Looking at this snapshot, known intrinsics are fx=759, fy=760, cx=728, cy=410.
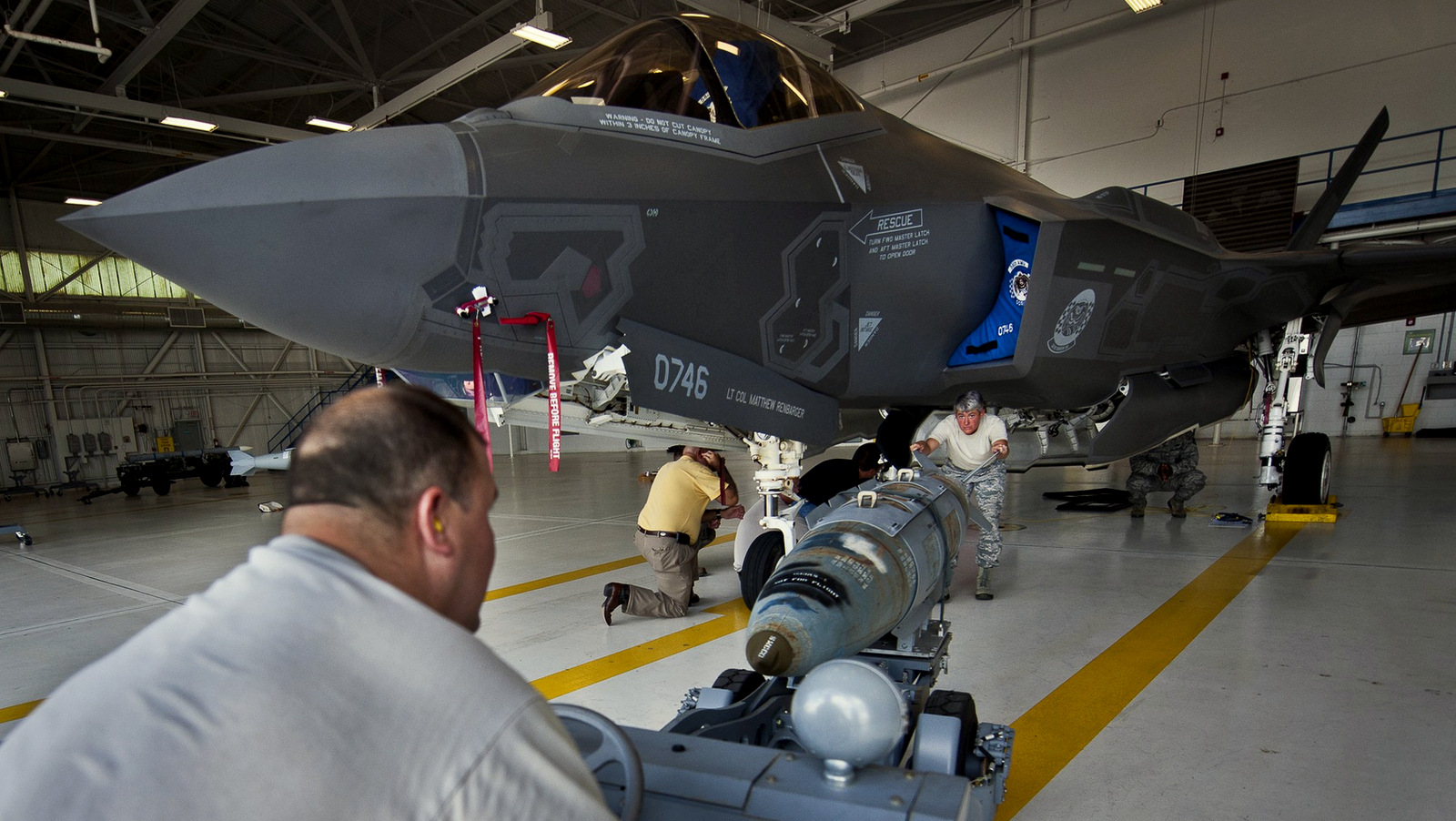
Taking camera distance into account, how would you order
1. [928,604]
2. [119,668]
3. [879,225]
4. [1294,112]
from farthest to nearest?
[1294,112]
[879,225]
[928,604]
[119,668]

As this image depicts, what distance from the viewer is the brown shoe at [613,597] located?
16.8 ft

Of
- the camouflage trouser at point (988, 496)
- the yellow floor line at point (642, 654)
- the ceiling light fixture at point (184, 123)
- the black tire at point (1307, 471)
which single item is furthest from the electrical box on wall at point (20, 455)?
the black tire at point (1307, 471)

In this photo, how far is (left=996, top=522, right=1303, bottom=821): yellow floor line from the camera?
119 inches

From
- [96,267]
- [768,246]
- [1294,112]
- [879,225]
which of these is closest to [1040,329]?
[879,225]

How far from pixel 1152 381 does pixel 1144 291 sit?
3.52 feet

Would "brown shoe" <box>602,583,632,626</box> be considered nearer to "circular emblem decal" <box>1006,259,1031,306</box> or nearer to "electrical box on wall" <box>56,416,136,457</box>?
"circular emblem decal" <box>1006,259,1031,306</box>

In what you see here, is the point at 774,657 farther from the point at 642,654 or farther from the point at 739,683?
the point at 642,654

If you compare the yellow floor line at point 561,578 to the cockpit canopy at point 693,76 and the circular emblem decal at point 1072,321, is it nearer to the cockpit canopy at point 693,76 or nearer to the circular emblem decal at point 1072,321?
the cockpit canopy at point 693,76

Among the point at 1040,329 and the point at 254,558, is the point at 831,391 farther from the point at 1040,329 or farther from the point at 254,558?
the point at 254,558

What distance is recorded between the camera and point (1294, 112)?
15.5 meters

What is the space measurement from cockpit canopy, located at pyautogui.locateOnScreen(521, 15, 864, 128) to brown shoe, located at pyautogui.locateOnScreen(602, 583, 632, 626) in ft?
10.0

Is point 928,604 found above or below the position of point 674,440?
below

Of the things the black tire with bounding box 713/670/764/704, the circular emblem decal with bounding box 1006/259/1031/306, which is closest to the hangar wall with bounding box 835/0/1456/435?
the circular emblem decal with bounding box 1006/259/1031/306

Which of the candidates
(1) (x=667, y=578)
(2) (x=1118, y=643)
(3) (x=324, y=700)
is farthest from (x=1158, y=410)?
(3) (x=324, y=700)
